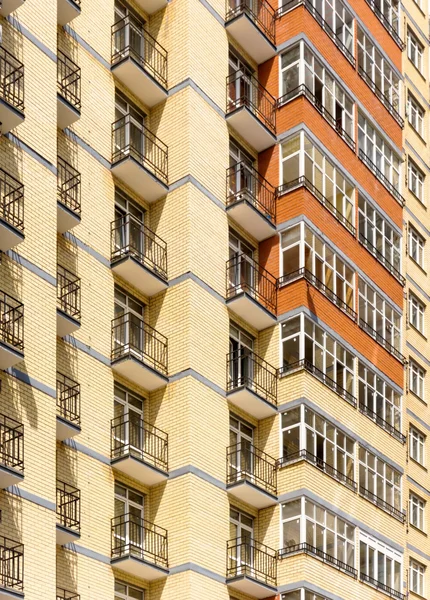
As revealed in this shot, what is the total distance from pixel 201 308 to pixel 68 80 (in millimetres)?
7571

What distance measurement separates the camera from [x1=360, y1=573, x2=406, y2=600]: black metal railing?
4241 centimetres

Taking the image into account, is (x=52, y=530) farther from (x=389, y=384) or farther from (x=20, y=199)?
(x=389, y=384)

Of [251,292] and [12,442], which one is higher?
[251,292]

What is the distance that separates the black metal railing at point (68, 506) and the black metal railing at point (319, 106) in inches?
642

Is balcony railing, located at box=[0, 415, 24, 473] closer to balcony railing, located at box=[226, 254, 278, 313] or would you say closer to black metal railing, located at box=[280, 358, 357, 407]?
balcony railing, located at box=[226, 254, 278, 313]

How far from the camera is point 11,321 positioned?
32.4 m

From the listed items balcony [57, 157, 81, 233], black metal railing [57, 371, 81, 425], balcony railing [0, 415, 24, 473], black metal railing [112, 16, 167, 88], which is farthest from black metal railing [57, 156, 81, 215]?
balcony railing [0, 415, 24, 473]

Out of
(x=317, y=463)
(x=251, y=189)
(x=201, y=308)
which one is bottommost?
(x=317, y=463)

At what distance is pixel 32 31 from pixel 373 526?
1892cm

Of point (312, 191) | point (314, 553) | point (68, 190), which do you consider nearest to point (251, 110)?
point (312, 191)

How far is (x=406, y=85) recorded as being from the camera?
5591cm

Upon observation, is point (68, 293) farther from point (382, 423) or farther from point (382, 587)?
point (382, 587)

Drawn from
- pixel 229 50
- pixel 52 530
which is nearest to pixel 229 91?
pixel 229 50

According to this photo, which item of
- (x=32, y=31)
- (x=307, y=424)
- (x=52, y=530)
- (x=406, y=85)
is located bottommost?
(x=52, y=530)
